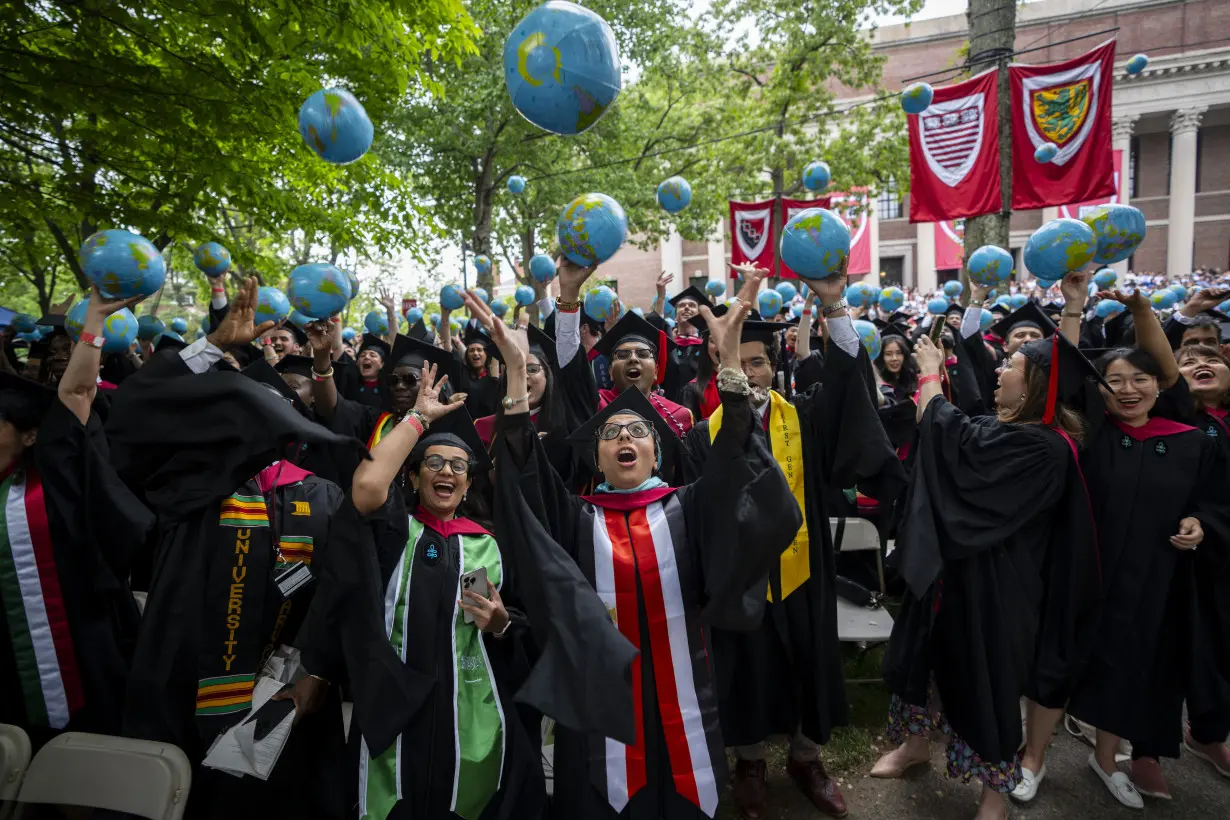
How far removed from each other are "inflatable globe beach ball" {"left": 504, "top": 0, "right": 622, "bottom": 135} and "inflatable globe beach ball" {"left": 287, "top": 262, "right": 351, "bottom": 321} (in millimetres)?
2070

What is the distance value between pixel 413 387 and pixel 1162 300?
10.2 meters

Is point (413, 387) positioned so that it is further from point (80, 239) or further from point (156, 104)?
point (80, 239)

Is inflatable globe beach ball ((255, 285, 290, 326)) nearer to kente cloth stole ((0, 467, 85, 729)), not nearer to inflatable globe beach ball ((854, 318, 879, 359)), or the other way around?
kente cloth stole ((0, 467, 85, 729))

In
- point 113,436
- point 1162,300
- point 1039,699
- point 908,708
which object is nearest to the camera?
point 113,436

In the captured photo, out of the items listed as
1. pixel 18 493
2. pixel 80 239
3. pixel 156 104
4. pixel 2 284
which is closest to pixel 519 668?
pixel 18 493

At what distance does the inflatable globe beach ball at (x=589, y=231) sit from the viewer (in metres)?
3.38

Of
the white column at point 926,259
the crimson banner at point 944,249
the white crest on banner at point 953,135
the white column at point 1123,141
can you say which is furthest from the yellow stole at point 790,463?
the white column at point 926,259

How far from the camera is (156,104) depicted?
5.01m

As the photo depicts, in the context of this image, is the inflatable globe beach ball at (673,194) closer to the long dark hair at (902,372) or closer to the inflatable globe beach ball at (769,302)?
the long dark hair at (902,372)

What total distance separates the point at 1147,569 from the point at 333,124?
5083 millimetres

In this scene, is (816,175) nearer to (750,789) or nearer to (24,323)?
(750,789)

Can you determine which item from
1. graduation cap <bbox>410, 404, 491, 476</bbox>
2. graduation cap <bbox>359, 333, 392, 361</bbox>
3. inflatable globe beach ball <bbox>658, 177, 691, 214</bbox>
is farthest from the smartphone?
graduation cap <bbox>359, 333, 392, 361</bbox>

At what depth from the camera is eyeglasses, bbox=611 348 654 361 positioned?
13.8 feet

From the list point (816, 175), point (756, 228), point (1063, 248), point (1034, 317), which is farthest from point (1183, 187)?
point (1034, 317)
